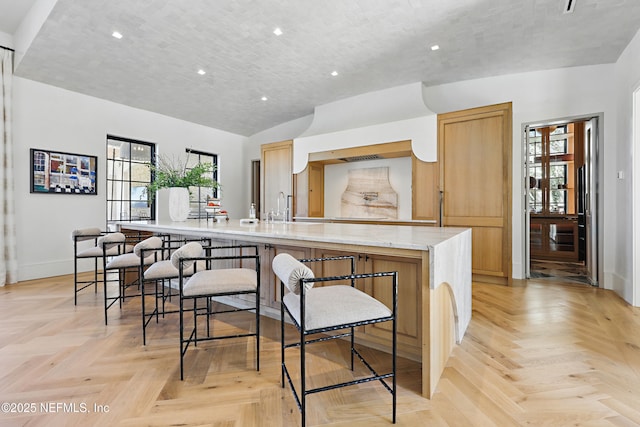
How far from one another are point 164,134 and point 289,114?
2533 millimetres

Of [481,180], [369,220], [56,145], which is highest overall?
[56,145]

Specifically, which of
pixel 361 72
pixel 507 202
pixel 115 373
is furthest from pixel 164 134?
pixel 507 202

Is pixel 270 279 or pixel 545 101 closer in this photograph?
pixel 270 279

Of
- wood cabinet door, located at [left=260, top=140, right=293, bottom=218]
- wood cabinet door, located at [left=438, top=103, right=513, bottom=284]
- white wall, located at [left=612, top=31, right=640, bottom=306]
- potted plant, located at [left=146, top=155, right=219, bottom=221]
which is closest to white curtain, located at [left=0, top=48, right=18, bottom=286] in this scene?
potted plant, located at [left=146, top=155, right=219, bottom=221]

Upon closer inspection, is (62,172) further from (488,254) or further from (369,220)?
(488,254)

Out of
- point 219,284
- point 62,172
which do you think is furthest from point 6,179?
point 219,284

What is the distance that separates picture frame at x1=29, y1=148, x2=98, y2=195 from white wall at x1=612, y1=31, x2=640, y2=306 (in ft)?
23.8

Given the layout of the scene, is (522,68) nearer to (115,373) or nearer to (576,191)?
(576,191)

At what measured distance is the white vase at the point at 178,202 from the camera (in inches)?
152

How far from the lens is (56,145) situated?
15.0 ft

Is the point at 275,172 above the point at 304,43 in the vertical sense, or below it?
below

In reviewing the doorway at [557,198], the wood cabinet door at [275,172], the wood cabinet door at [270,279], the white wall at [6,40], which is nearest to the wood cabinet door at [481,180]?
the doorway at [557,198]

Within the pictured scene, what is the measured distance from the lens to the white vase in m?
3.85

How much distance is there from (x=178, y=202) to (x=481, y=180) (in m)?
4.03
